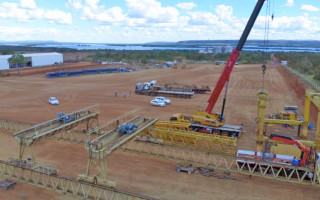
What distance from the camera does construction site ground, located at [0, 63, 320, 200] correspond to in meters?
16.5

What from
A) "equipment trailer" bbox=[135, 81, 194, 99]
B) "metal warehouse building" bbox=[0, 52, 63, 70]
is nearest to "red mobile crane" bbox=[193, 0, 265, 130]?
"equipment trailer" bbox=[135, 81, 194, 99]

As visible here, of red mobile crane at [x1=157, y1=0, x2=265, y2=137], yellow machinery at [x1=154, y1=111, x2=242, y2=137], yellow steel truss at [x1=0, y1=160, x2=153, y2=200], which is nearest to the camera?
yellow steel truss at [x1=0, y1=160, x2=153, y2=200]

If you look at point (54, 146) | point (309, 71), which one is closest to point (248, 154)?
point (54, 146)

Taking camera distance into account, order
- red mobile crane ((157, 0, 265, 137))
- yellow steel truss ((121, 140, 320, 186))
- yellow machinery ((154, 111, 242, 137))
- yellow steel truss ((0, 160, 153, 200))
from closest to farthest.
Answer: yellow steel truss ((0, 160, 153, 200))
yellow steel truss ((121, 140, 320, 186))
red mobile crane ((157, 0, 265, 137))
yellow machinery ((154, 111, 242, 137))

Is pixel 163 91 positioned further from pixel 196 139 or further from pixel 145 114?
pixel 196 139

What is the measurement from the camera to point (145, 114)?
35.6 m

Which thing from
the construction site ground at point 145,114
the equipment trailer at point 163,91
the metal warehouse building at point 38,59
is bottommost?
the construction site ground at point 145,114

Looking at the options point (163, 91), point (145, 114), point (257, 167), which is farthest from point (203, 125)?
point (163, 91)

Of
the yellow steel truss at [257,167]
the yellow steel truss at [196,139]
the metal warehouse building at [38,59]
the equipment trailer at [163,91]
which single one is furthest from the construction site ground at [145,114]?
the metal warehouse building at [38,59]

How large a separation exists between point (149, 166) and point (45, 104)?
2846 cm

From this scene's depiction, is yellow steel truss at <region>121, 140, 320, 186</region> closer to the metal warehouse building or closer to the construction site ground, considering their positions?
the construction site ground

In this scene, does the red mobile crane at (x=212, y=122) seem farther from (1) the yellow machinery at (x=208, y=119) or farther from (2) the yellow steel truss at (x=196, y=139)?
(2) the yellow steel truss at (x=196, y=139)

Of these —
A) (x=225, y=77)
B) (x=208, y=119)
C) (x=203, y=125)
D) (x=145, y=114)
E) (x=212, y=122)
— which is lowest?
(x=145, y=114)

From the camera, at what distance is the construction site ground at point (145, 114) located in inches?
651
